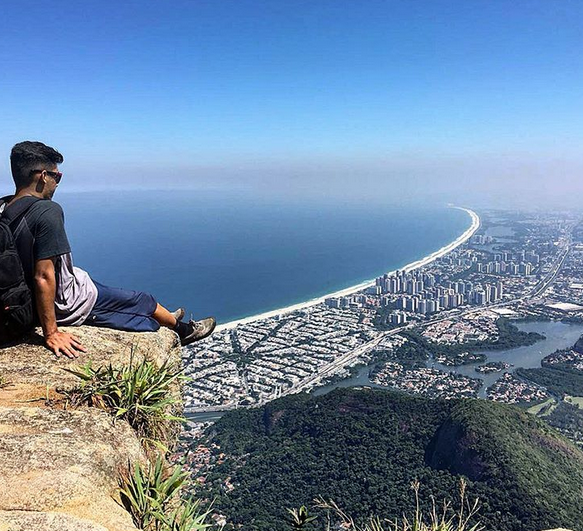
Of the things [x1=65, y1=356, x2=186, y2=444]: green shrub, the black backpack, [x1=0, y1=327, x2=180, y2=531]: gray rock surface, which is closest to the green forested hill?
→ [x1=65, y1=356, x2=186, y2=444]: green shrub

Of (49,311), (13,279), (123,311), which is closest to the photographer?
(13,279)

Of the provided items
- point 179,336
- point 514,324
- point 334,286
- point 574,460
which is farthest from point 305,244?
point 179,336

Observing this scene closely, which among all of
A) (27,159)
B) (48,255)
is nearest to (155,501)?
(48,255)

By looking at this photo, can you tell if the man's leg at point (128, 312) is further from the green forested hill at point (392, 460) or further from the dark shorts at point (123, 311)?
the green forested hill at point (392, 460)

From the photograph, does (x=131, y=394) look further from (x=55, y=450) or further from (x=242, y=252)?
(x=242, y=252)

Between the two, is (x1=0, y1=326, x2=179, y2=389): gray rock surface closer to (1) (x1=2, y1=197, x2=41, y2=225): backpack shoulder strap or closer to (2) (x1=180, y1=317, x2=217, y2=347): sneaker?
(2) (x1=180, y1=317, x2=217, y2=347): sneaker

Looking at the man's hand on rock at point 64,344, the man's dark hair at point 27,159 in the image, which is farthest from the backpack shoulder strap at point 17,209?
the man's hand on rock at point 64,344
